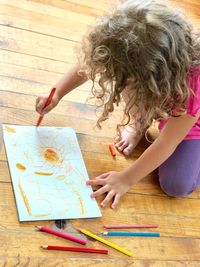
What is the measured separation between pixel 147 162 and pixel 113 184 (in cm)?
10

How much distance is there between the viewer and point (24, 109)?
3.90 feet

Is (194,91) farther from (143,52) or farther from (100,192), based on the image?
(100,192)

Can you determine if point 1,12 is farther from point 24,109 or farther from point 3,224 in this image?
point 3,224

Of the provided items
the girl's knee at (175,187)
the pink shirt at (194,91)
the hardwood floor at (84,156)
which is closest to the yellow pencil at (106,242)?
the hardwood floor at (84,156)

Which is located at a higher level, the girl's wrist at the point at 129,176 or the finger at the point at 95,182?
the girl's wrist at the point at 129,176

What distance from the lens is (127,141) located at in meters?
1.21

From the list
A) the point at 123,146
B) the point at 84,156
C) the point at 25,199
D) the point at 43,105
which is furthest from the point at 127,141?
the point at 25,199

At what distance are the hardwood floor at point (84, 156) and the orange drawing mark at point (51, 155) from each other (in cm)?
9

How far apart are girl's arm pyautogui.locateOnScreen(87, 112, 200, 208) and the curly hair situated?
13 cm

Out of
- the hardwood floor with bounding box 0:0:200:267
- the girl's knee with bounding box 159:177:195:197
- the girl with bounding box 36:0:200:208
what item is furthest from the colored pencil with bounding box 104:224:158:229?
the girl with bounding box 36:0:200:208

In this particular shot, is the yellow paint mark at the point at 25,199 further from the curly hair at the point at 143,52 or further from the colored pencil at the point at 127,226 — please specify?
the curly hair at the point at 143,52

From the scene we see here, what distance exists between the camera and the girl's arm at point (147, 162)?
0.99m

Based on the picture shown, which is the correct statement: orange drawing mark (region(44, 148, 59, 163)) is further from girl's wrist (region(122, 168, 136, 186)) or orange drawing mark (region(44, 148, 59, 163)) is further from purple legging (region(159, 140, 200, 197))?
purple legging (region(159, 140, 200, 197))

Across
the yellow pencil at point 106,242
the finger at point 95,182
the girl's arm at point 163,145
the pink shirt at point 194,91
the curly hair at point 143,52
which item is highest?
the curly hair at point 143,52
